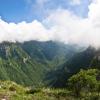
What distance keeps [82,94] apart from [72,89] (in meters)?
3.93

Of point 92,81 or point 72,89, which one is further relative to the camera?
point 72,89

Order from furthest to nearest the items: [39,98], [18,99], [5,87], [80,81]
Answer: [5,87] → [80,81] → [39,98] → [18,99]

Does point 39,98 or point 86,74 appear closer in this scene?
point 39,98

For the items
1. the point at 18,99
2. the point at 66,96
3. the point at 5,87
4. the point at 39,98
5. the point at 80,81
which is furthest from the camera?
the point at 5,87

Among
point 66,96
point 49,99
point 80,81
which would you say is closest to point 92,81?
point 80,81

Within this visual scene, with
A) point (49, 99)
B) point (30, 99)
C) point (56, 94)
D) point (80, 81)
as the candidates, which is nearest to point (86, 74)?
point (80, 81)

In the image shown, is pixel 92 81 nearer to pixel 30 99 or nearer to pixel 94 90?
pixel 94 90

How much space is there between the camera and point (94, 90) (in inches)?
2459

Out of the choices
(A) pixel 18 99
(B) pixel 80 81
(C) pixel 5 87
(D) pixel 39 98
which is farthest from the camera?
(C) pixel 5 87

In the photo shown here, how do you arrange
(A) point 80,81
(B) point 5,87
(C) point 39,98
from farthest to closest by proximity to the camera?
(B) point 5,87, (A) point 80,81, (C) point 39,98

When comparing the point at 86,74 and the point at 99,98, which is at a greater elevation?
the point at 86,74

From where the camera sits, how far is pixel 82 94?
58562 mm

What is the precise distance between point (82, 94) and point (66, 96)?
4925 mm

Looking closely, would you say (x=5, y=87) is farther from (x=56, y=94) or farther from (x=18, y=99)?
(x=18, y=99)
